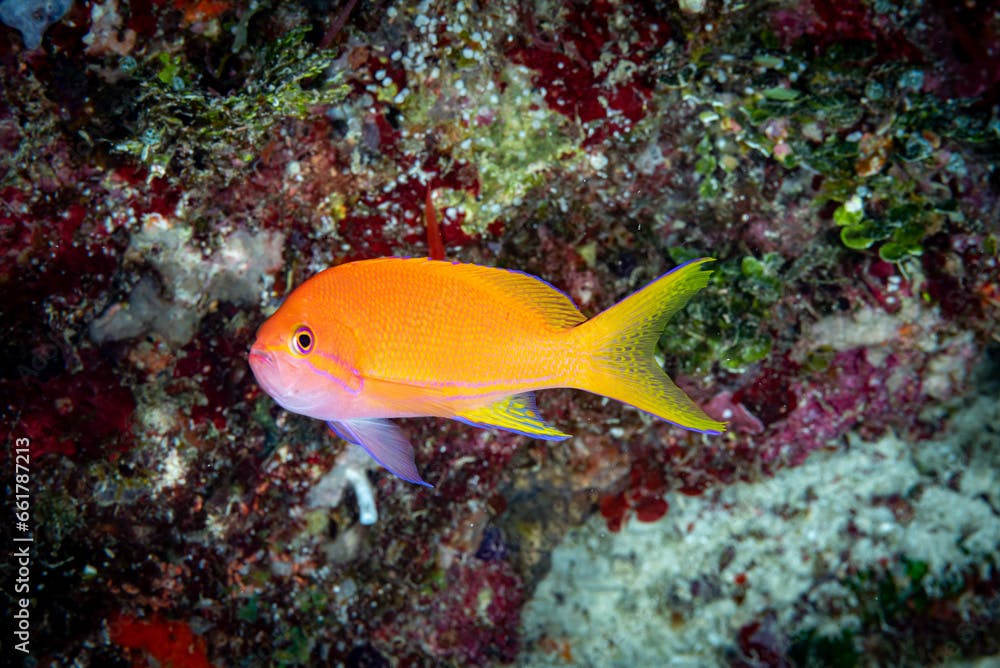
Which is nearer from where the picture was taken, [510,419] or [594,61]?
[510,419]

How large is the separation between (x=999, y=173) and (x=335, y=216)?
3.97 metres

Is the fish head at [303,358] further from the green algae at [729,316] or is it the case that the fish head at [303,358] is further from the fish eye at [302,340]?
the green algae at [729,316]

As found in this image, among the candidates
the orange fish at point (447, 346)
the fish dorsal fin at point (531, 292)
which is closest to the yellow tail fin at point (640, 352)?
the orange fish at point (447, 346)

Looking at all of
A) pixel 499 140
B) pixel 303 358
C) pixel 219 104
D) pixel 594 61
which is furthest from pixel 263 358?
pixel 594 61

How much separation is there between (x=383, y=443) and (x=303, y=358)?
53 cm

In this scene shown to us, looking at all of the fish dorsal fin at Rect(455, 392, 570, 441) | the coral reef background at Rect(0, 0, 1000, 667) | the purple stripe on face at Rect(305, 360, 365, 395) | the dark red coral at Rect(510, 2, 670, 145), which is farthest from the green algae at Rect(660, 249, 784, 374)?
the purple stripe on face at Rect(305, 360, 365, 395)

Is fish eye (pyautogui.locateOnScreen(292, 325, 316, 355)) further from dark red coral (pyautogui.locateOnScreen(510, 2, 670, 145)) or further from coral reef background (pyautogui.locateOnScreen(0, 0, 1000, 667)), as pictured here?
dark red coral (pyautogui.locateOnScreen(510, 2, 670, 145))

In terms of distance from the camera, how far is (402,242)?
3398mm

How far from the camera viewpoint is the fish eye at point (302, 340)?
7.35 ft

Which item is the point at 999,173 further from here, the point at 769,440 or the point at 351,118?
the point at 351,118

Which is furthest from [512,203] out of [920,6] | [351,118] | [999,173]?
[999,173]

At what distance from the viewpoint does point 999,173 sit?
324cm

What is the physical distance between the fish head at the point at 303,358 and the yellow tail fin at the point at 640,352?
978 mm

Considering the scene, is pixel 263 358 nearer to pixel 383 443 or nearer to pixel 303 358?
pixel 303 358
